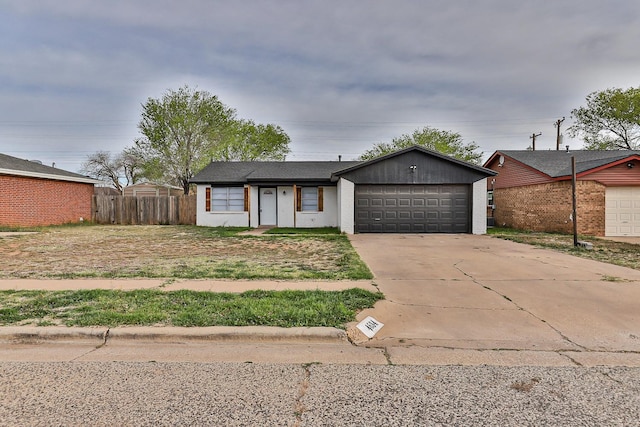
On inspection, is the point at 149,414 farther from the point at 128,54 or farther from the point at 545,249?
the point at 128,54

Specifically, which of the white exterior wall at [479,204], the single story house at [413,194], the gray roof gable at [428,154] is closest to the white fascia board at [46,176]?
the single story house at [413,194]

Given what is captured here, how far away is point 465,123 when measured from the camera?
3419 cm

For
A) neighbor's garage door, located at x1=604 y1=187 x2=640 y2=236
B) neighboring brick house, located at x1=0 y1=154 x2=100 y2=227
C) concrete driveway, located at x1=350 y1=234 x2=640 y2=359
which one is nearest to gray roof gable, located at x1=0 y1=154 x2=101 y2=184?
neighboring brick house, located at x1=0 y1=154 x2=100 y2=227

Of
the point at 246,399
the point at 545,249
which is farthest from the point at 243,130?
the point at 246,399

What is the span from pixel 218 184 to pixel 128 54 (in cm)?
809

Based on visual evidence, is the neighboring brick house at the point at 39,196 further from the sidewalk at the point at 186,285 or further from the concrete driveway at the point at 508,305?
the concrete driveway at the point at 508,305

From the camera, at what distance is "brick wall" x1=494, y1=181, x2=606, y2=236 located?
14.9 metres

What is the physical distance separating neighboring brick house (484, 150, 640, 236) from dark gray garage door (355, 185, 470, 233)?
4.56m

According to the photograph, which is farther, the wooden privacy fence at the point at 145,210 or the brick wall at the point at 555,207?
the wooden privacy fence at the point at 145,210

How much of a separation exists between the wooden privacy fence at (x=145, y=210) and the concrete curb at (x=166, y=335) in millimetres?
17028

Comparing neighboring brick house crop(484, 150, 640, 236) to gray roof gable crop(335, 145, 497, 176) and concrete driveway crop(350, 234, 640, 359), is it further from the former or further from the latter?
concrete driveway crop(350, 234, 640, 359)

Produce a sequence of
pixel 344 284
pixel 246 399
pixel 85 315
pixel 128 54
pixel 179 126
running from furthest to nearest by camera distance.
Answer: pixel 179 126, pixel 128 54, pixel 344 284, pixel 85 315, pixel 246 399

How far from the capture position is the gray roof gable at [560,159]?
50.6 feet

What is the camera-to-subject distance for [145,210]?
Result: 20297 millimetres
